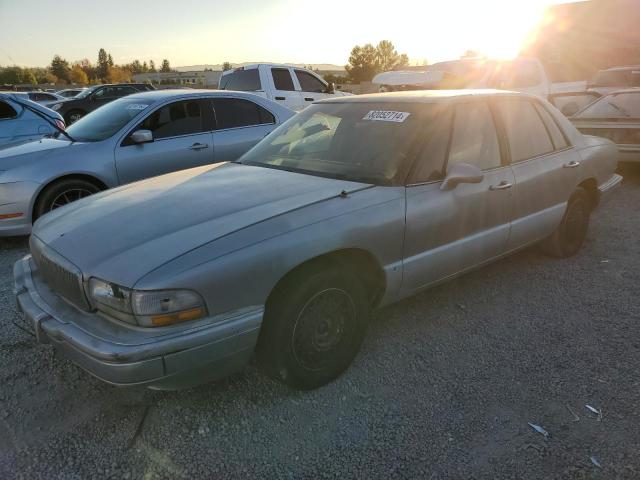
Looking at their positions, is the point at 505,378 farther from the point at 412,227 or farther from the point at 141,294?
the point at 141,294

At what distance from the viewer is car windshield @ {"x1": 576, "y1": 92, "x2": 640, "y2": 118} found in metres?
7.21

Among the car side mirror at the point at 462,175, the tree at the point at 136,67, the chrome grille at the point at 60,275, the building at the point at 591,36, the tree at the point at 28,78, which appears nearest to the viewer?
the chrome grille at the point at 60,275

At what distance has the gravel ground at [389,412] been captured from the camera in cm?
215

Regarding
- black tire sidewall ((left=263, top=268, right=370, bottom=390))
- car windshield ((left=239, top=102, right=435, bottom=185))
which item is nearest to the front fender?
black tire sidewall ((left=263, top=268, right=370, bottom=390))

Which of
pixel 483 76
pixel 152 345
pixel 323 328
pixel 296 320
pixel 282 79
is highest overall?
pixel 282 79

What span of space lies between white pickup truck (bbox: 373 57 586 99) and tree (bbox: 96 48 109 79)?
295ft

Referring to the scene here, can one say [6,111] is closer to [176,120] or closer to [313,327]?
[176,120]

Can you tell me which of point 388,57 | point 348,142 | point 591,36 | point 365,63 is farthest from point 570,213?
point 388,57

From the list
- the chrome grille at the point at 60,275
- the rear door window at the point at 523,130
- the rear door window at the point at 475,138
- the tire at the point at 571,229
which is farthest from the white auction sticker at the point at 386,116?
the chrome grille at the point at 60,275

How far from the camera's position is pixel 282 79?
10664 millimetres

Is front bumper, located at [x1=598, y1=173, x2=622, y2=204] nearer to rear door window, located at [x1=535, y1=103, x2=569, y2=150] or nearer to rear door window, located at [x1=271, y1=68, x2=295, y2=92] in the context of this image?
rear door window, located at [x1=535, y1=103, x2=569, y2=150]

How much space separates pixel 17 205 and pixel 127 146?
1.25 metres

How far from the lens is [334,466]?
2.15m

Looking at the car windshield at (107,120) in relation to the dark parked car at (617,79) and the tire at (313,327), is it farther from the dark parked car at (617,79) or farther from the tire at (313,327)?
the dark parked car at (617,79)
